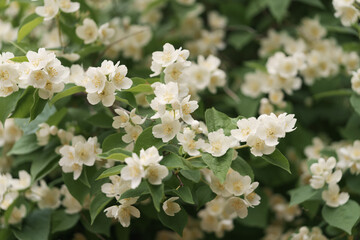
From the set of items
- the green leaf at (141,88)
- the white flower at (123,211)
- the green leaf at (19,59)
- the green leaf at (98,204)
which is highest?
the green leaf at (19,59)

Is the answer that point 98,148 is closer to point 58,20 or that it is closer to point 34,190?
point 34,190

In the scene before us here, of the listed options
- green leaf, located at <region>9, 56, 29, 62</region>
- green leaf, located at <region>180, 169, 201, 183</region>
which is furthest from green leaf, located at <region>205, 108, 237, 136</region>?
green leaf, located at <region>9, 56, 29, 62</region>

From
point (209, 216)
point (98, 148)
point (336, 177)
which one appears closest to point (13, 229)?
point (98, 148)

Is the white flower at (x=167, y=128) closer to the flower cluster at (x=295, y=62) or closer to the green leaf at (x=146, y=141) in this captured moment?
the green leaf at (x=146, y=141)

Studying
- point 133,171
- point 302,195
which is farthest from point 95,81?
point 302,195

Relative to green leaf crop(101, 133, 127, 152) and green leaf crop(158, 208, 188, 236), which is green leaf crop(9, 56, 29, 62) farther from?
green leaf crop(158, 208, 188, 236)

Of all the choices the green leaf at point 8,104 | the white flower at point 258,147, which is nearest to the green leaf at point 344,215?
the white flower at point 258,147
